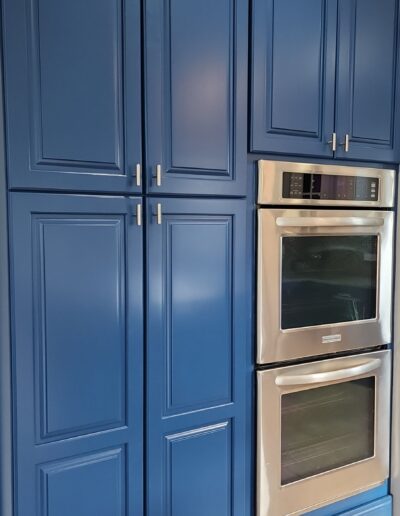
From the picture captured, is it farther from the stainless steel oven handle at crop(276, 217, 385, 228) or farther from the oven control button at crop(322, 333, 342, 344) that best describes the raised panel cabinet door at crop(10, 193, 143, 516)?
the oven control button at crop(322, 333, 342, 344)

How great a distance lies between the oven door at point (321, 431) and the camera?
162 cm

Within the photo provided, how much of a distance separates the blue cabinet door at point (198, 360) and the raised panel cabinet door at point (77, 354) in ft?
0.18

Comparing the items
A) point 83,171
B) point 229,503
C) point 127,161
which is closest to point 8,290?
point 83,171

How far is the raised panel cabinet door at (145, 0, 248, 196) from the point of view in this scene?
1.37 m

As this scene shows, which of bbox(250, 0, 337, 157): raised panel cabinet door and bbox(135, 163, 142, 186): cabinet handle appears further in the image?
bbox(250, 0, 337, 157): raised panel cabinet door

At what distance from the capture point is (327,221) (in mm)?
1684

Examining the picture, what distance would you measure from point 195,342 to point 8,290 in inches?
22.0

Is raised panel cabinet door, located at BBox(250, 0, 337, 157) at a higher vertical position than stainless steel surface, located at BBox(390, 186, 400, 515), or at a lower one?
higher

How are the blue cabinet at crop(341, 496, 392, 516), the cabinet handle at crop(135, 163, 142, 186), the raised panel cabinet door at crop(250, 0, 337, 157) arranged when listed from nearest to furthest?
1. the cabinet handle at crop(135, 163, 142, 186)
2. the raised panel cabinet door at crop(250, 0, 337, 157)
3. the blue cabinet at crop(341, 496, 392, 516)

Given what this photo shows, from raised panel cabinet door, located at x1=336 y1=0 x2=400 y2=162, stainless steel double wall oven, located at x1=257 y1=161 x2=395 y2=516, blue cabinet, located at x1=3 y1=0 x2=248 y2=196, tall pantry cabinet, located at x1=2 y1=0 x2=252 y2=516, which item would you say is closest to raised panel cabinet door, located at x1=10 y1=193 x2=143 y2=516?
tall pantry cabinet, located at x1=2 y1=0 x2=252 y2=516

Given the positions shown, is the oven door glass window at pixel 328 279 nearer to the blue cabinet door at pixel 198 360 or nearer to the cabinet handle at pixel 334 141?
the blue cabinet door at pixel 198 360

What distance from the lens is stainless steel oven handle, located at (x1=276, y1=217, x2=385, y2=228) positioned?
161 cm

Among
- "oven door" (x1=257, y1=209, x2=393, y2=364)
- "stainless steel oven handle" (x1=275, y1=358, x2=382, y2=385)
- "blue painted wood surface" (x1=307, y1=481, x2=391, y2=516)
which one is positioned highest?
"oven door" (x1=257, y1=209, x2=393, y2=364)

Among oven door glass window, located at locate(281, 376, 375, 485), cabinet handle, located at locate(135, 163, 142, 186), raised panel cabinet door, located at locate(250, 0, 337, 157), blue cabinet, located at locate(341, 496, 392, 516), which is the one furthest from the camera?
blue cabinet, located at locate(341, 496, 392, 516)
